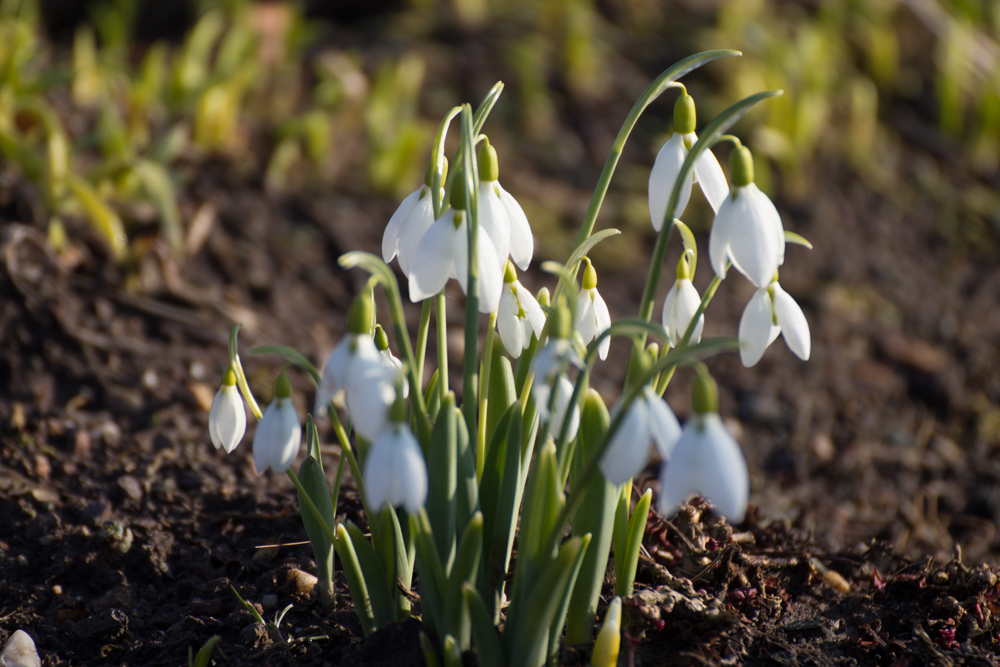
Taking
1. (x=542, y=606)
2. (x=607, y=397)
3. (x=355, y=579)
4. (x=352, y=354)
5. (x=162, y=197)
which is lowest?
(x=607, y=397)

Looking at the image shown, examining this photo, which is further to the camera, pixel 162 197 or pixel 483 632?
pixel 162 197

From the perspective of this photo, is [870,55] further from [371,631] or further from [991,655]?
[371,631]

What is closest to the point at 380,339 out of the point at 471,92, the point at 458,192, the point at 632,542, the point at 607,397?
the point at 458,192

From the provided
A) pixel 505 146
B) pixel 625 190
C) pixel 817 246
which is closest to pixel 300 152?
pixel 505 146

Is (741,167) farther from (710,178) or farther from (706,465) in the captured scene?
(706,465)

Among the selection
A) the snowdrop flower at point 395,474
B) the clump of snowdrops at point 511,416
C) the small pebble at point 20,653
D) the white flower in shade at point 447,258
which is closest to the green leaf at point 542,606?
the clump of snowdrops at point 511,416

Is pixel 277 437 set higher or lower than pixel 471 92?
lower
